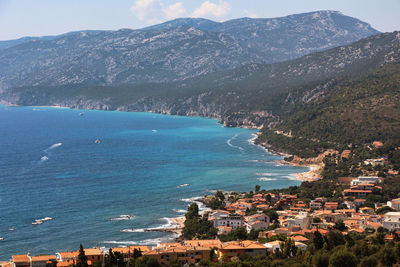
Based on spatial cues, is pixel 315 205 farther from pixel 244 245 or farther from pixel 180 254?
pixel 180 254

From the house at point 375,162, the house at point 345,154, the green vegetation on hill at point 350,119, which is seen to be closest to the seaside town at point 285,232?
the house at point 375,162

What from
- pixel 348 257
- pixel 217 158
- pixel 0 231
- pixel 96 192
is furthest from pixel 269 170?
pixel 348 257

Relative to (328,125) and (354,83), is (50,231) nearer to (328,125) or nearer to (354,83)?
(328,125)

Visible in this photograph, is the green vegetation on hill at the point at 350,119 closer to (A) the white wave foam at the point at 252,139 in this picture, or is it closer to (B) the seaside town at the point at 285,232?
(A) the white wave foam at the point at 252,139

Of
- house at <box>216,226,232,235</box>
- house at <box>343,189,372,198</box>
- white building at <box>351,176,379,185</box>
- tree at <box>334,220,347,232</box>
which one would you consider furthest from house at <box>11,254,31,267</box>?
white building at <box>351,176,379,185</box>

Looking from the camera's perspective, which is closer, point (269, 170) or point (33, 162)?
point (269, 170)
